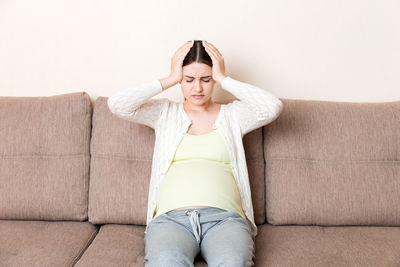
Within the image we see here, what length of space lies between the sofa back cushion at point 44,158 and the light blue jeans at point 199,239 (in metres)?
0.47

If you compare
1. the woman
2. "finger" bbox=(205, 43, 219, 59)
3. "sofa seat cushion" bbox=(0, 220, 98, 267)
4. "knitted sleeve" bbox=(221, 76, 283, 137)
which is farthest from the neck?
"sofa seat cushion" bbox=(0, 220, 98, 267)

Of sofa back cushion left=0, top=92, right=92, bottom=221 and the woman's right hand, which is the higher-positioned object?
the woman's right hand

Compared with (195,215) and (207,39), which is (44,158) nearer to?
(195,215)

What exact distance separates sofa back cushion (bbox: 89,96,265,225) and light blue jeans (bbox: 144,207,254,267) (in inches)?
9.5

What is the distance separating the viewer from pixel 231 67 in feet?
7.20

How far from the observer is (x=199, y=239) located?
1.60 meters

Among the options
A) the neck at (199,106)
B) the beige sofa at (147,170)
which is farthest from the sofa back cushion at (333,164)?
the neck at (199,106)

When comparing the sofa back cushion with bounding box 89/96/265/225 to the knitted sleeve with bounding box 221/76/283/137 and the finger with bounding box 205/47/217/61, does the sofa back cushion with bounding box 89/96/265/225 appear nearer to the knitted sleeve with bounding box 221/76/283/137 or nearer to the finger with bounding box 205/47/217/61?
the knitted sleeve with bounding box 221/76/283/137

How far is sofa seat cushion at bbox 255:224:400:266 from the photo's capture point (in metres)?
1.58

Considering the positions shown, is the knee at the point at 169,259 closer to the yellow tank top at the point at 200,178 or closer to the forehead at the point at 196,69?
the yellow tank top at the point at 200,178

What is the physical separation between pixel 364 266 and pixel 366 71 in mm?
1082

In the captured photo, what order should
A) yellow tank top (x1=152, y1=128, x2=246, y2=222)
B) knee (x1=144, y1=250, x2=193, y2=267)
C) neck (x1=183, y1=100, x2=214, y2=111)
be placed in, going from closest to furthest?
knee (x1=144, y1=250, x2=193, y2=267), yellow tank top (x1=152, y1=128, x2=246, y2=222), neck (x1=183, y1=100, x2=214, y2=111)

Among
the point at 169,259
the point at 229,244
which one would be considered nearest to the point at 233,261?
the point at 229,244

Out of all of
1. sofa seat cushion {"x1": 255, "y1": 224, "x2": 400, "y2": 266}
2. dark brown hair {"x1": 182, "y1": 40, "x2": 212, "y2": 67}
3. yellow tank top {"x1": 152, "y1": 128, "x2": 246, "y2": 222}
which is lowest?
sofa seat cushion {"x1": 255, "y1": 224, "x2": 400, "y2": 266}
